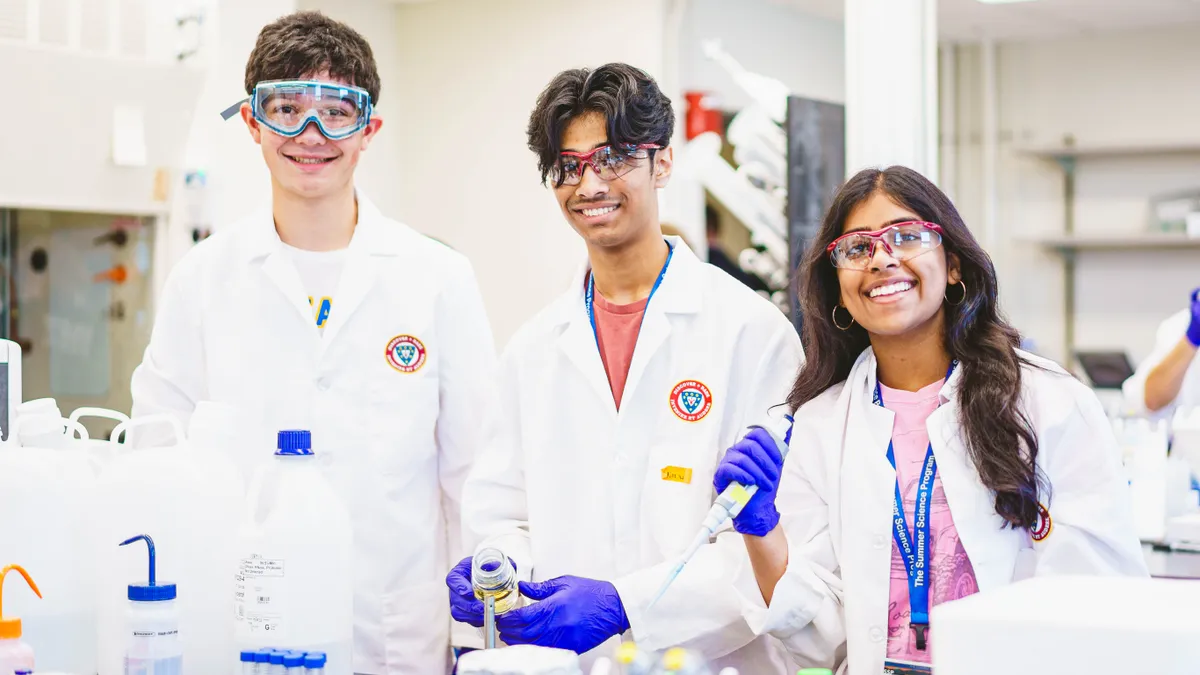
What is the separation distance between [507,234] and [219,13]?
6.13ft

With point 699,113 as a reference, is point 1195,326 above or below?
below

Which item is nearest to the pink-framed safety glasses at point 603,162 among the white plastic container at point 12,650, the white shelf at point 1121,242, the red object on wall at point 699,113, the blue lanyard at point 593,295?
the blue lanyard at point 593,295

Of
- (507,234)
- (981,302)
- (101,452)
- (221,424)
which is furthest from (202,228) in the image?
(981,302)

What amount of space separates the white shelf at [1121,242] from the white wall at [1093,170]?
5cm

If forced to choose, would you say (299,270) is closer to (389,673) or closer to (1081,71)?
(389,673)

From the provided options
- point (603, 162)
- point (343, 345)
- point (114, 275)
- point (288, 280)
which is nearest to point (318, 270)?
point (288, 280)

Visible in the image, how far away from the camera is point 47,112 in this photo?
362 centimetres

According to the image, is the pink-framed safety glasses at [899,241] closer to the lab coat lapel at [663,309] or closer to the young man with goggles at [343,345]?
the lab coat lapel at [663,309]

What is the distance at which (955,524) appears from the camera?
5.63 ft

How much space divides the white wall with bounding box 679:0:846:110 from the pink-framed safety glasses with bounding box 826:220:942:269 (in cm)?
409

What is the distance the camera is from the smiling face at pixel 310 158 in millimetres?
2156

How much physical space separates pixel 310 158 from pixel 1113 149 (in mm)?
5796

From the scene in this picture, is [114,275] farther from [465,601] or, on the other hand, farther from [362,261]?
[465,601]

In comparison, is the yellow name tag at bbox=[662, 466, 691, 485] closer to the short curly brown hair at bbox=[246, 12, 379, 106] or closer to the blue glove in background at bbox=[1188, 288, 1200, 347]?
the short curly brown hair at bbox=[246, 12, 379, 106]
